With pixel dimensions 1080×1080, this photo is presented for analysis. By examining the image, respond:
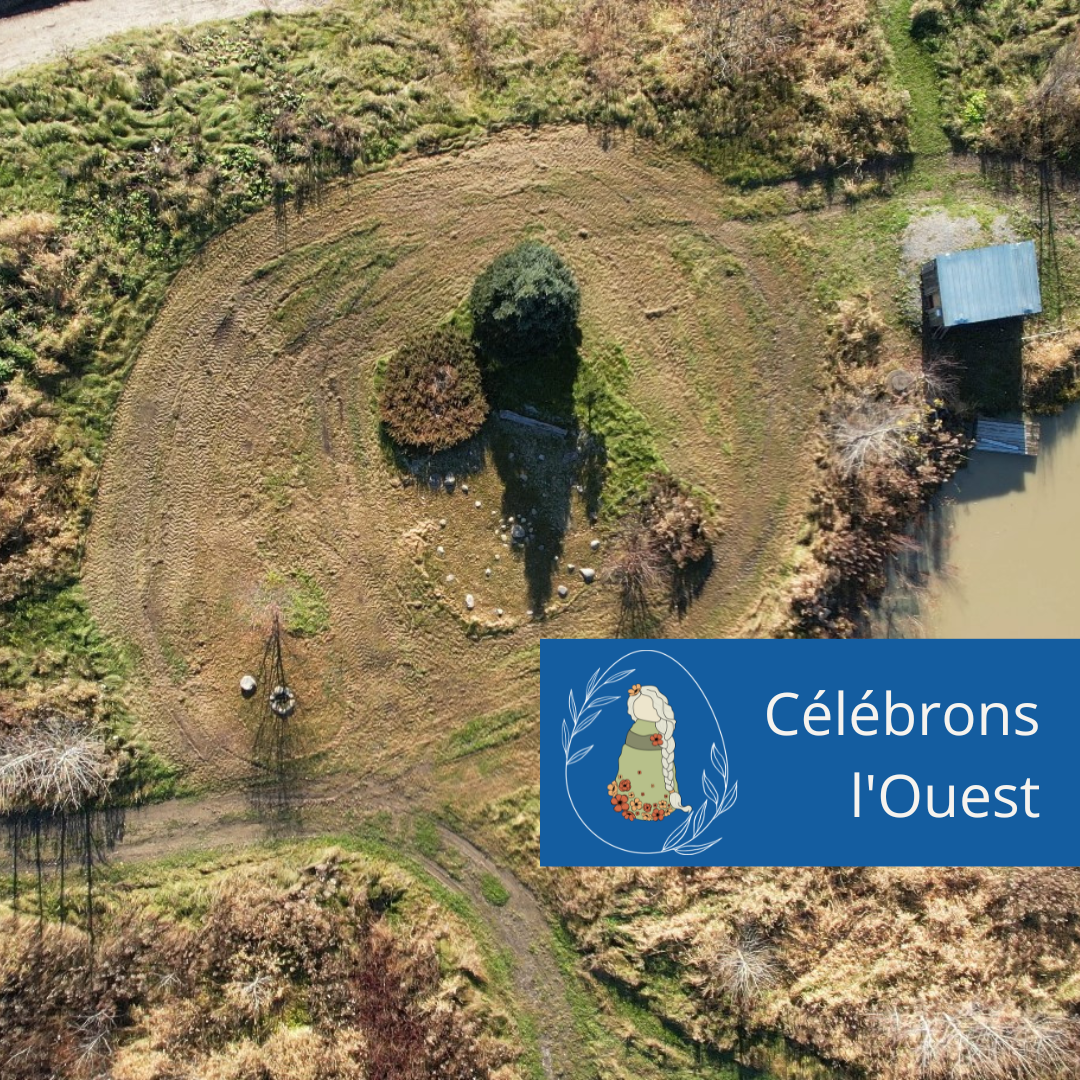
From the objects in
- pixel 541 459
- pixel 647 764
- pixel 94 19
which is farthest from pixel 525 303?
pixel 94 19

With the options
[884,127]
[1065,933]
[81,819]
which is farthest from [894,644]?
[81,819]

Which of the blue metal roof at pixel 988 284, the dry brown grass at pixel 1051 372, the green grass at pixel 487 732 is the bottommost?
the green grass at pixel 487 732

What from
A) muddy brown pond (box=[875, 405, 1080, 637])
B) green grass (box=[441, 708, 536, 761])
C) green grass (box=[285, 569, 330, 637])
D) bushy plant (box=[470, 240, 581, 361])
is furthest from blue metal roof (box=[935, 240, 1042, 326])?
green grass (box=[285, 569, 330, 637])

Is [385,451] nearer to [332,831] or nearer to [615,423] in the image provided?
[615,423]

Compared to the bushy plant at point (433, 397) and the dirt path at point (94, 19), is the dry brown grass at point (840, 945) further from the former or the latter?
the dirt path at point (94, 19)

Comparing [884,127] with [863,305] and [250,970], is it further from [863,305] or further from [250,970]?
[250,970]

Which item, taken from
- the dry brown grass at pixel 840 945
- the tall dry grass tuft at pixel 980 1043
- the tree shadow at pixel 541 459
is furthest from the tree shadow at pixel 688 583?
the tall dry grass tuft at pixel 980 1043

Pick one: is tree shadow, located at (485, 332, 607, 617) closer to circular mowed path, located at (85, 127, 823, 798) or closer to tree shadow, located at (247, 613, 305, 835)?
circular mowed path, located at (85, 127, 823, 798)
